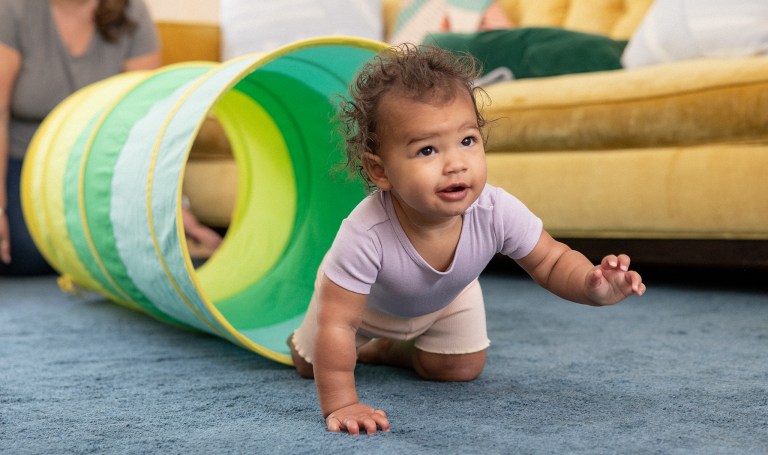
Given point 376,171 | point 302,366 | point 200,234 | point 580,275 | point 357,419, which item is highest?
point 376,171

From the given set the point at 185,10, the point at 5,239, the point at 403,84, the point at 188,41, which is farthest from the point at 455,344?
the point at 185,10

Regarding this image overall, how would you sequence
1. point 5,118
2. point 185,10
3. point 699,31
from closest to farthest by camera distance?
point 699,31 < point 5,118 < point 185,10

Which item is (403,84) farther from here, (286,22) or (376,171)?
(286,22)

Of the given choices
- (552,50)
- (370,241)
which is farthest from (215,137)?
(370,241)

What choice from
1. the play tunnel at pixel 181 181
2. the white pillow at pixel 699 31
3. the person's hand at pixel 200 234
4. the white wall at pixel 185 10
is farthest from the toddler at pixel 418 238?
the white wall at pixel 185 10

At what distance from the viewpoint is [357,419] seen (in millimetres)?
927

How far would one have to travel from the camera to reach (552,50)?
2.25 meters

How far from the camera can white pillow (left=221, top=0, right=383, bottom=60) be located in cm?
284

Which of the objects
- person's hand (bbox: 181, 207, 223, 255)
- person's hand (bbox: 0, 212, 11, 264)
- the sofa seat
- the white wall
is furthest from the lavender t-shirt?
the white wall

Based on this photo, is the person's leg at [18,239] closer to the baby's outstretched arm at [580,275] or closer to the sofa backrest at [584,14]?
→ the sofa backrest at [584,14]

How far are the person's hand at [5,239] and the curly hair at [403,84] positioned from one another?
5.25ft

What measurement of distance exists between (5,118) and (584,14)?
1.75m

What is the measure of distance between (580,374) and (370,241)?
0.37 metres

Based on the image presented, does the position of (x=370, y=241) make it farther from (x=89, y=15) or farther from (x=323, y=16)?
(x=323, y=16)
